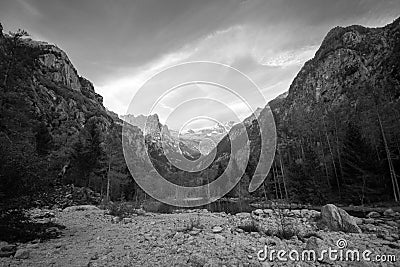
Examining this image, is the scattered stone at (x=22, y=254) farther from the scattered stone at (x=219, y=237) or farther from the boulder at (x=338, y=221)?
the boulder at (x=338, y=221)

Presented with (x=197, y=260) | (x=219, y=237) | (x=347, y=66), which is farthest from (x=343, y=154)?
(x=347, y=66)

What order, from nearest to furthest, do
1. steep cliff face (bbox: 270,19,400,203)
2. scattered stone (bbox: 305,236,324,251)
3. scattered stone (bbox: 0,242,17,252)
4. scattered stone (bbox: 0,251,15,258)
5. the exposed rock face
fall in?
scattered stone (bbox: 0,251,15,258) < scattered stone (bbox: 0,242,17,252) < scattered stone (bbox: 305,236,324,251) < steep cliff face (bbox: 270,19,400,203) < the exposed rock face

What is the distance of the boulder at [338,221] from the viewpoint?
9672 mm

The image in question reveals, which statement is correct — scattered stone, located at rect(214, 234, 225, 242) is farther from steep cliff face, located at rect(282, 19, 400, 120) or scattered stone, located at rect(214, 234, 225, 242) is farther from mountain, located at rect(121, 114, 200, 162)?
steep cliff face, located at rect(282, 19, 400, 120)

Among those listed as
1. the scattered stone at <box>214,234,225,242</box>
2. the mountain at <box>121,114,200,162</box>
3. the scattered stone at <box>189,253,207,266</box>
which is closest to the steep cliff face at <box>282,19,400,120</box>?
the mountain at <box>121,114,200,162</box>

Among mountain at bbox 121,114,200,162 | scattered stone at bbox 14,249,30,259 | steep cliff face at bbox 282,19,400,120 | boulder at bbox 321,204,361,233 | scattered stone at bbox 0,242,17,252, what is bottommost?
boulder at bbox 321,204,361,233

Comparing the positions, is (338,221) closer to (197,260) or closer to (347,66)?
(197,260)

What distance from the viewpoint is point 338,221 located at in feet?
33.2

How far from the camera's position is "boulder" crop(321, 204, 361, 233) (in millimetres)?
9672

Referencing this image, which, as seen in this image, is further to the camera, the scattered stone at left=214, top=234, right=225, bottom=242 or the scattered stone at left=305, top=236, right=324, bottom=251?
the scattered stone at left=214, top=234, right=225, bottom=242

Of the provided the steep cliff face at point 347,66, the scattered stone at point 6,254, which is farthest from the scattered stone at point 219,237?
the steep cliff face at point 347,66

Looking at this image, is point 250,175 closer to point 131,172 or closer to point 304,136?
point 304,136

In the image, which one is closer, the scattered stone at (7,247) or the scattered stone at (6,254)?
the scattered stone at (6,254)

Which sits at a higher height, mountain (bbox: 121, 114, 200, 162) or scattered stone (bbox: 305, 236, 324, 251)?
mountain (bbox: 121, 114, 200, 162)
